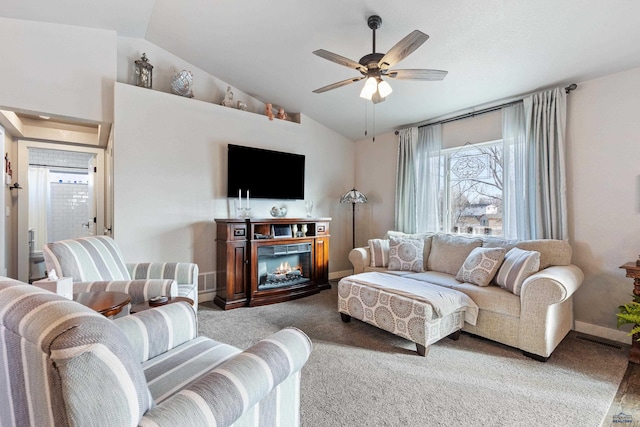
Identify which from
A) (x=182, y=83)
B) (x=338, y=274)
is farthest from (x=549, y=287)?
(x=182, y=83)

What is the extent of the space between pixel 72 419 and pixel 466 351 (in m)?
2.60

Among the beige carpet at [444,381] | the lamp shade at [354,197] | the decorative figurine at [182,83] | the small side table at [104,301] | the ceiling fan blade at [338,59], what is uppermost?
the decorative figurine at [182,83]

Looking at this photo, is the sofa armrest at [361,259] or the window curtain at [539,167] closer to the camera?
the window curtain at [539,167]

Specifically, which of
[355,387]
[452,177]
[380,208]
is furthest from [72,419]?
[380,208]

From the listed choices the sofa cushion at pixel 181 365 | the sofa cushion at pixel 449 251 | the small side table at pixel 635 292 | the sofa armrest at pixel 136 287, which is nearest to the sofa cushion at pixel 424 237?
the sofa cushion at pixel 449 251

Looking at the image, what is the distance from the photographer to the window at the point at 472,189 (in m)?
3.57

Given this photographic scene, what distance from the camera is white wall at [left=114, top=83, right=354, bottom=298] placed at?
10.5ft

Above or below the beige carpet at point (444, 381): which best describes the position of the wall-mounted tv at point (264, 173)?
above

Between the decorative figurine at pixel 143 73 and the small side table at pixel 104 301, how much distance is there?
8.53 feet

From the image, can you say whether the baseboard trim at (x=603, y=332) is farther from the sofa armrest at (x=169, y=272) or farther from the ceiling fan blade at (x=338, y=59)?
the sofa armrest at (x=169, y=272)

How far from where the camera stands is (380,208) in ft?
15.8

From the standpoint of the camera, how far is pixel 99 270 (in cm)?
217

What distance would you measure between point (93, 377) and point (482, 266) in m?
3.00

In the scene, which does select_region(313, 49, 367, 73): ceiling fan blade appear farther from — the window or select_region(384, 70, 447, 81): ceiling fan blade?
the window
